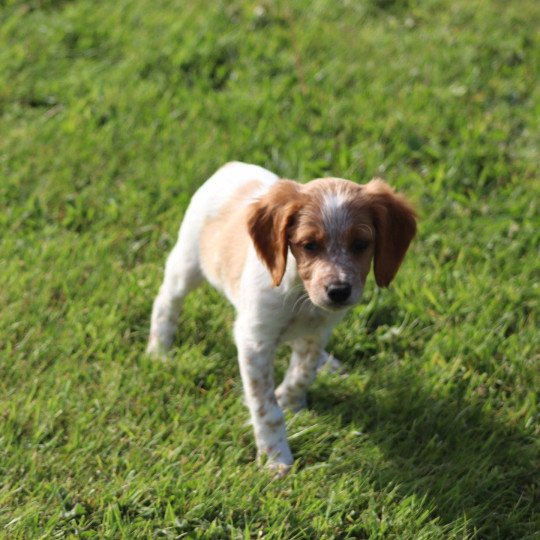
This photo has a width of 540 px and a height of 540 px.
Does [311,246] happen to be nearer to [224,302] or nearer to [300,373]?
[300,373]

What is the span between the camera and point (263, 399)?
452 centimetres

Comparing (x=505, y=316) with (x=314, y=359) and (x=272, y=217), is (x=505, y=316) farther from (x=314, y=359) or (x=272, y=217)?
(x=272, y=217)

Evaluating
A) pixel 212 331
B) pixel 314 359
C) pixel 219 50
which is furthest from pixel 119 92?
pixel 314 359

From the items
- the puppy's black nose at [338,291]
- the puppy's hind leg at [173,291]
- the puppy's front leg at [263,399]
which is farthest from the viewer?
the puppy's hind leg at [173,291]

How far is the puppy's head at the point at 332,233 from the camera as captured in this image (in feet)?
13.3

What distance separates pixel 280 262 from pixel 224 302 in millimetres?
1426

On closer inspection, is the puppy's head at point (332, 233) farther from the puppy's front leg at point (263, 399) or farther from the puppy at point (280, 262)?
the puppy's front leg at point (263, 399)

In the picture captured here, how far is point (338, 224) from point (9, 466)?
6.23ft

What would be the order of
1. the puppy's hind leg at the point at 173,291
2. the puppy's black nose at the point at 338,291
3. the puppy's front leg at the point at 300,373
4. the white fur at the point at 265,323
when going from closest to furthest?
the puppy's black nose at the point at 338,291 < the white fur at the point at 265,323 < the puppy's front leg at the point at 300,373 < the puppy's hind leg at the point at 173,291

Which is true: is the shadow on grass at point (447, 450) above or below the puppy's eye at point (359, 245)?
below

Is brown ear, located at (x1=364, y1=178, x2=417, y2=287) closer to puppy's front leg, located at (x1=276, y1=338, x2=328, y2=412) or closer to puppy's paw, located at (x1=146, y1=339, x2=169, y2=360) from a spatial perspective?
puppy's front leg, located at (x1=276, y1=338, x2=328, y2=412)

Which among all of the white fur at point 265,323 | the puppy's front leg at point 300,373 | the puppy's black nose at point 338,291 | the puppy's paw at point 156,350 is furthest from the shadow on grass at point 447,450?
the puppy's black nose at point 338,291

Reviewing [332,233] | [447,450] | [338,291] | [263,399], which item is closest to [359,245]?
[332,233]

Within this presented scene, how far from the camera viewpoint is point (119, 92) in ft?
23.4
